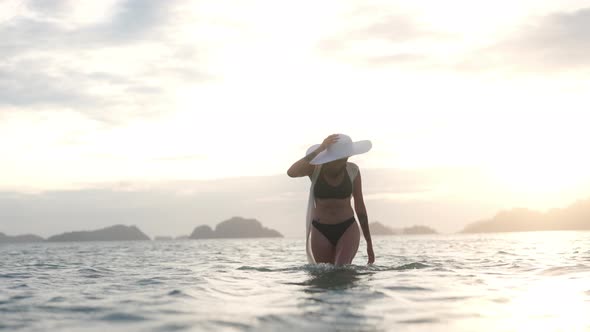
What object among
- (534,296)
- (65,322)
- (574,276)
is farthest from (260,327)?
(574,276)

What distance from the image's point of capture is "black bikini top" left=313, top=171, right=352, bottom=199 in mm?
9703

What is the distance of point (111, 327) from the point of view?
525 centimetres

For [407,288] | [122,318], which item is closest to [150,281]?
[122,318]

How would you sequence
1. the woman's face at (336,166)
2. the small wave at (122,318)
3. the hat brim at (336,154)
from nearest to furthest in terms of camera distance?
the small wave at (122,318) → the hat brim at (336,154) → the woman's face at (336,166)

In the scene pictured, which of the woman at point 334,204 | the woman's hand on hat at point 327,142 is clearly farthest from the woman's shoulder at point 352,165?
the woman's hand on hat at point 327,142

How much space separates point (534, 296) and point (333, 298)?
2576 mm

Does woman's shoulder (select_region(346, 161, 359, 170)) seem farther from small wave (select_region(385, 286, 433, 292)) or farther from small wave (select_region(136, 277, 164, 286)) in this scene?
small wave (select_region(136, 277, 164, 286))

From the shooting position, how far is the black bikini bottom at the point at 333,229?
394 inches

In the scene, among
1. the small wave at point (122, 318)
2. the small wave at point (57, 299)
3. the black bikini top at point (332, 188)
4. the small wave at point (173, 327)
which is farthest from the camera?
the black bikini top at point (332, 188)

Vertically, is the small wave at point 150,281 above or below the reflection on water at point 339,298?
above

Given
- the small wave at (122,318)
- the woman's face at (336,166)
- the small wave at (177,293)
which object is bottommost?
the small wave at (122,318)

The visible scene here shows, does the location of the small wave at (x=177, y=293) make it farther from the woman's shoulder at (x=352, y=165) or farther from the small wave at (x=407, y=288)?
the woman's shoulder at (x=352, y=165)

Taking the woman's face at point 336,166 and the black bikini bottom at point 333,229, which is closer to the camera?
the woman's face at point 336,166

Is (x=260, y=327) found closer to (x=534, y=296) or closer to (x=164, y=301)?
(x=164, y=301)
